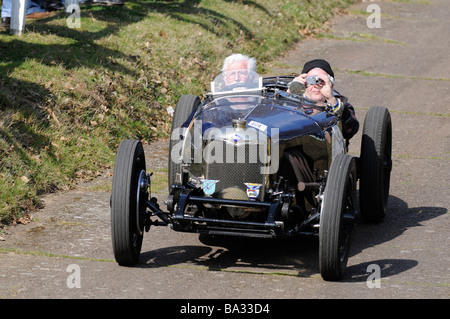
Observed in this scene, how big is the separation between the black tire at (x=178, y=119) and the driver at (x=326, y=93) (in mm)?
1103

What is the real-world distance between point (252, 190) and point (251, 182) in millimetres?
71

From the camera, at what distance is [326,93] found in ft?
25.7

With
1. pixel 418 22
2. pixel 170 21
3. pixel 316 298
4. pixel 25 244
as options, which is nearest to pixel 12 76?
pixel 25 244

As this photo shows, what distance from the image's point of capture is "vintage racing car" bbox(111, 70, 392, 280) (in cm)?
606

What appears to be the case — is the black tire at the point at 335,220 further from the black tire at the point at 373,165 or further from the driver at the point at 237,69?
the driver at the point at 237,69

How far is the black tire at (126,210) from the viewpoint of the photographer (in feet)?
20.0

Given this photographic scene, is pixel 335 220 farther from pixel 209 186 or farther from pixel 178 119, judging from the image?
pixel 178 119

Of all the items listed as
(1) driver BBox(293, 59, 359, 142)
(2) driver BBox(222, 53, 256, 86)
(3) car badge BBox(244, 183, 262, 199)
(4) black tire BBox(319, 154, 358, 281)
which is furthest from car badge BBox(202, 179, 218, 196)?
(1) driver BBox(293, 59, 359, 142)

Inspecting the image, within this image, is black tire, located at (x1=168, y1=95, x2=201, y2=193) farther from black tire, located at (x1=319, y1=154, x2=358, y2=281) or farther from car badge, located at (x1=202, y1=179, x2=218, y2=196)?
black tire, located at (x1=319, y1=154, x2=358, y2=281)

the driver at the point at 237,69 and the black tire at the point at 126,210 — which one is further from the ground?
the driver at the point at 237,69

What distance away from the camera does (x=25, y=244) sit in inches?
273

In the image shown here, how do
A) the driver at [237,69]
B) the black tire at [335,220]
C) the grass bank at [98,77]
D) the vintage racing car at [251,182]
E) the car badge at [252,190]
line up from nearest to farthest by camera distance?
the black tire at [335,220], the vintage racing car at [251,182], the car badge at [252,190], the driver at [237,69], the grass bank at [98,77]

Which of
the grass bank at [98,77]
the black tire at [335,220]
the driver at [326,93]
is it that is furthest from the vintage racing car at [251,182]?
the grass bank at [98,77]

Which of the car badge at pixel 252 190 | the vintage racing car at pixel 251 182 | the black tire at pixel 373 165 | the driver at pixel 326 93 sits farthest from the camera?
the driver at pixel 326 93
